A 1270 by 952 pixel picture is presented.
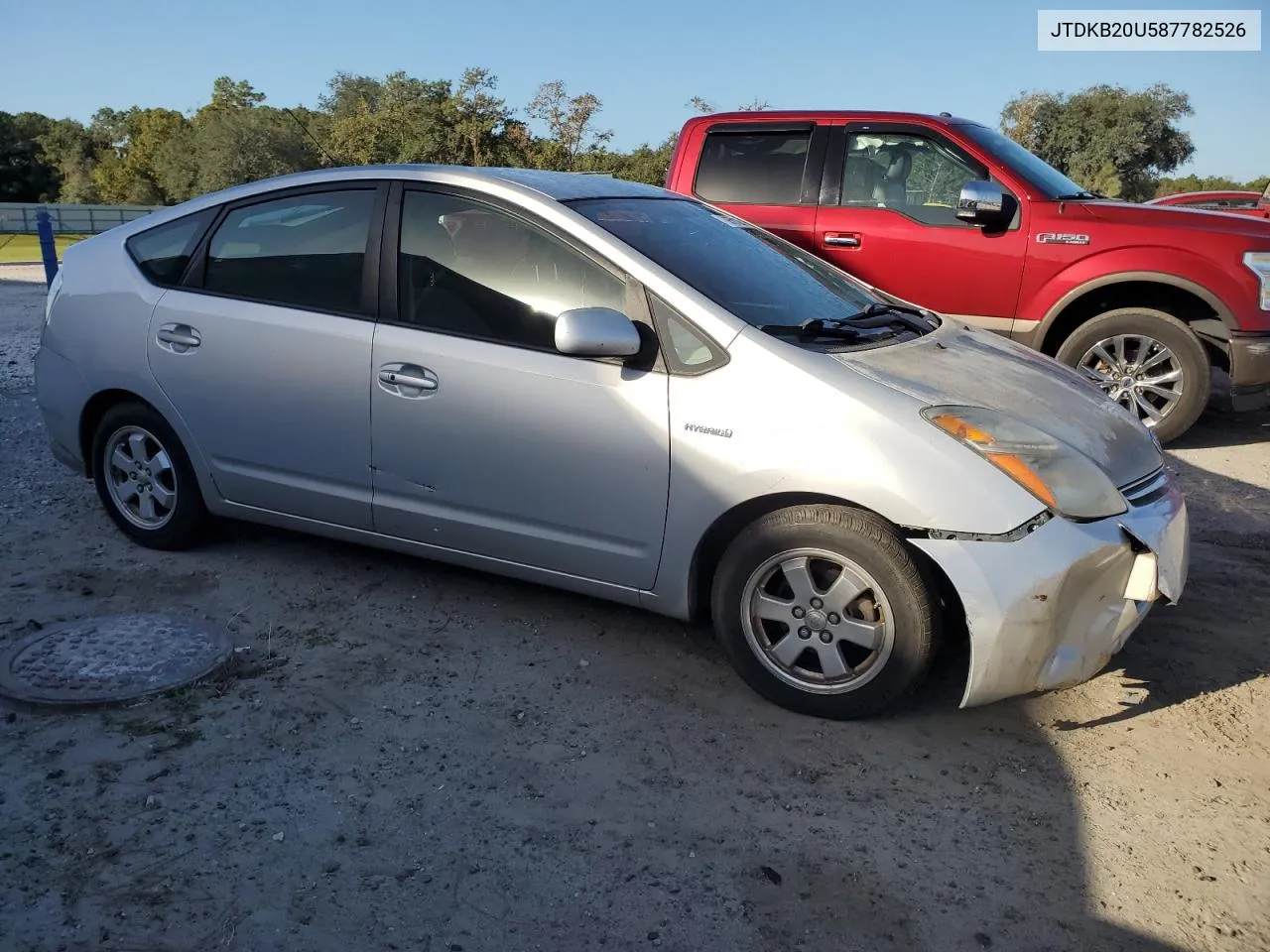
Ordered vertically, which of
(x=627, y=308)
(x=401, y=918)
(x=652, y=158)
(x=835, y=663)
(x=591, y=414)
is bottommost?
(x=401, y=918)

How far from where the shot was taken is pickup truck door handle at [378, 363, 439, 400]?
3.86m

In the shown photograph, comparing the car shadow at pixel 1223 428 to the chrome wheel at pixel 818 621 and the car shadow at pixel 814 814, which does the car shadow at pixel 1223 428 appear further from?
the chrome wheel at pixel 818 621

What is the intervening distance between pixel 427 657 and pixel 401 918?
4.62 feet

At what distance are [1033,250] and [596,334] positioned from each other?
433 cm

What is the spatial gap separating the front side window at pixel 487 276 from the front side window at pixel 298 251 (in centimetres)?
23

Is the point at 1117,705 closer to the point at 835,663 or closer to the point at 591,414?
the point at 835,663

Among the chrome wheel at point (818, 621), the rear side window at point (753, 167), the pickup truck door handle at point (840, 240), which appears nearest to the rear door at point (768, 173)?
the rear side window at point (753, 167)

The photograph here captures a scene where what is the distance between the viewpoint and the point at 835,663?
131 inches

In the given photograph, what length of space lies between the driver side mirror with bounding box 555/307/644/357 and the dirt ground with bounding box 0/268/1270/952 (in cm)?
115

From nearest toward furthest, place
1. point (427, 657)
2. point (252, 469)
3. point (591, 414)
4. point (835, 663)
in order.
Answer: point (835, 663) → point (591, 414) → point (427, 657) → point (252, 469)

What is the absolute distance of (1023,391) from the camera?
3.57 m

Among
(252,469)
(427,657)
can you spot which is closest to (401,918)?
(427,657)

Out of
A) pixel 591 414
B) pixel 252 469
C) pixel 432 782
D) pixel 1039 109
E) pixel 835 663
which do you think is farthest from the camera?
pixel 1039 109

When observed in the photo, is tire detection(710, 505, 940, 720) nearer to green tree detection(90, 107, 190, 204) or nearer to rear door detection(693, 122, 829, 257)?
rear door detection(693, 122, 829, 257)
